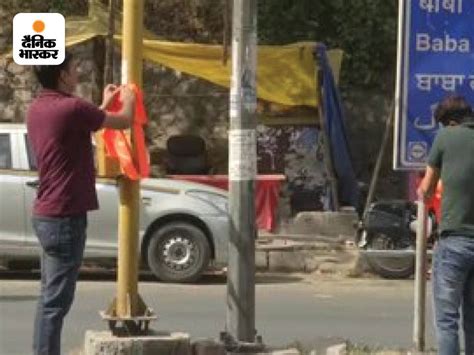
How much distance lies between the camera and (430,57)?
25.1 ft

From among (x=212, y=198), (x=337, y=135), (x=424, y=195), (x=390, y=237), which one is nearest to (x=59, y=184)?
(x=424, y=195)

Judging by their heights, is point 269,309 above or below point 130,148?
below

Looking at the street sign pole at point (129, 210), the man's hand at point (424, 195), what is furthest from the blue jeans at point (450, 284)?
the street sign pole at point (129, 210)

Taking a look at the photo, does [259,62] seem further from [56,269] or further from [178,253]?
[56,269]

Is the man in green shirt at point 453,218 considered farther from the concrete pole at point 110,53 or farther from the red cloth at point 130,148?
the concrete pole at point 110,53

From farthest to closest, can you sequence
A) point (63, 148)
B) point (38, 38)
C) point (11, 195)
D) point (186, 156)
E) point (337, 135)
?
point (186, 156), point (337, 135), point (11, 195), point (38, 38), point (63, 148)

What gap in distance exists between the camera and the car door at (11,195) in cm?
1239

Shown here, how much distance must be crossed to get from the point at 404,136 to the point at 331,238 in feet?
24.8

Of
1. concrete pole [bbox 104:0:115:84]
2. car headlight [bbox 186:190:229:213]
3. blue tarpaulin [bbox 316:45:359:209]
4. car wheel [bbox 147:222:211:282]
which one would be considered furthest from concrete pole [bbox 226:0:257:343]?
blue tarpaulin [bbox 316:45:359:209]

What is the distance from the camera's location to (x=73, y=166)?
612 centimetres

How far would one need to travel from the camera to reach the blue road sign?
762 cm

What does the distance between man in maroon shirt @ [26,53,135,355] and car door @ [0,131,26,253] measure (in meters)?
6.32

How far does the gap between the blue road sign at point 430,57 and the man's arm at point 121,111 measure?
6.79 ft

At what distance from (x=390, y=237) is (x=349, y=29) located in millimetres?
6520
